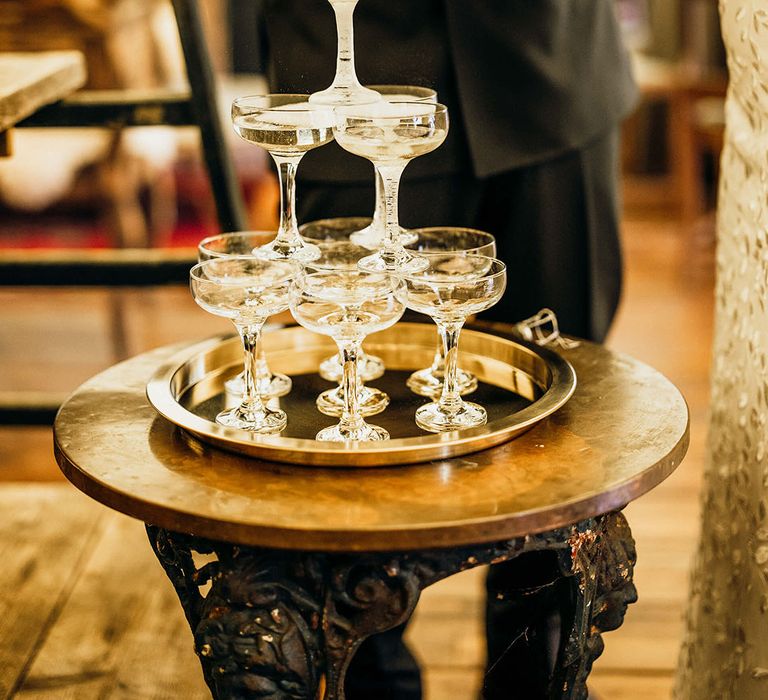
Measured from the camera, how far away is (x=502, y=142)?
1414 millimetres

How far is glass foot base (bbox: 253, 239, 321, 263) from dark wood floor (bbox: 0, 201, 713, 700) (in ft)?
1.95

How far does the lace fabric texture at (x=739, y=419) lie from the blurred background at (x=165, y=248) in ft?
A: 1.51

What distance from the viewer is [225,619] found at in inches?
35.5

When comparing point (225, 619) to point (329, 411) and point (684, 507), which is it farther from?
point (684, 507)

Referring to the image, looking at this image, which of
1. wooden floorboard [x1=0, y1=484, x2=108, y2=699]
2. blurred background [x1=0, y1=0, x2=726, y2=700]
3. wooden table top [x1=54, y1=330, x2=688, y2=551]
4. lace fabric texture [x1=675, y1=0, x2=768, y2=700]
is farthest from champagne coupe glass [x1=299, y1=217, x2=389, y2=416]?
blurred background [x1=0, y1=0, x2=726, y2=700]

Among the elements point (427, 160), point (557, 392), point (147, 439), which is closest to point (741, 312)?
point (557, 392)

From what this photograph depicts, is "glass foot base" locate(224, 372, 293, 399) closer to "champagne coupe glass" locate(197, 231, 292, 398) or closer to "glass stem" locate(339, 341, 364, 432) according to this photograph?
"champagne coupe glass" locate(197, 231, 292, 398)

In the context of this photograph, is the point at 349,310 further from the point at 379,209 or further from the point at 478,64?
the point at 478,64

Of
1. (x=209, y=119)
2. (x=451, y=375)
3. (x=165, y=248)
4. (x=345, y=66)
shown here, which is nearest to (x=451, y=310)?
(x=451, y=375)

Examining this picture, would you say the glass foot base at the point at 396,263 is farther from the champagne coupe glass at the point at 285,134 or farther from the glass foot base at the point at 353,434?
the glass foot base at the point at 353,434

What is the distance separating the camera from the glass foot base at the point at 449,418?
1022 millimetres

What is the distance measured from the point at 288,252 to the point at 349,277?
0.39 ft

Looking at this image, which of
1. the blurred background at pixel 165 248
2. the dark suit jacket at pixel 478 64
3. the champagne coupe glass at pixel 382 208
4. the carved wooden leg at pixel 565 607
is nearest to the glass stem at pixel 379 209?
the champagne coupe glass at pixel 382 208

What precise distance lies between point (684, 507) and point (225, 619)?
5.01 ft
